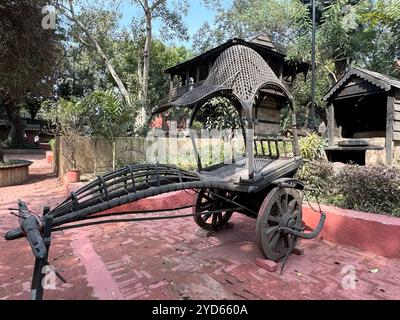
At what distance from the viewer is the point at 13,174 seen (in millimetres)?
10297

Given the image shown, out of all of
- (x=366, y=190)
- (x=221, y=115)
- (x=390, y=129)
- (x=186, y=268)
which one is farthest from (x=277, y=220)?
(x=221, y=115)

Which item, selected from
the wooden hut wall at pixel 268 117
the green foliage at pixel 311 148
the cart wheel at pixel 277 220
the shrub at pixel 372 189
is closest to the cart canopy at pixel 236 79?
the cart wheel at pixel 277 220

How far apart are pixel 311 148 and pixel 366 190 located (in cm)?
412

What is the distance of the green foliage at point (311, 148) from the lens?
8.73 meters

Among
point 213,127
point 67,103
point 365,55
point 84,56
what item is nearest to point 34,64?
point 67,103

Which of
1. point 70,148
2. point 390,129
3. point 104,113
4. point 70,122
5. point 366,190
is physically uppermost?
point 104,113

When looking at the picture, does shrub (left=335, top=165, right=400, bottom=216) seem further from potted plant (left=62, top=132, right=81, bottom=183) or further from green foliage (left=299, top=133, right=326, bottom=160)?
Result: potted plant (left=62, top=132, right=81, bottom=183)

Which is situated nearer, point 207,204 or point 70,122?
point 207,204

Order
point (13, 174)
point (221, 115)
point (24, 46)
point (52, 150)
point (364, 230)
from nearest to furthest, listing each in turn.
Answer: point (364, 230), point (24, 46), point (13, 174), point (221, 115), point (52, 150)

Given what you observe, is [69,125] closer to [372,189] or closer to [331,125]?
[372,189]

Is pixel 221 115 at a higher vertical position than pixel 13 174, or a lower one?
higher

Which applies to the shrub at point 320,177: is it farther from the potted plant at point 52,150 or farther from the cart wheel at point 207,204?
the potted plant at point 52,150

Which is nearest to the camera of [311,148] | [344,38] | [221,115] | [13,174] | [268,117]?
[311,148]

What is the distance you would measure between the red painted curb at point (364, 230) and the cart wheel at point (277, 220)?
2.92 feet
